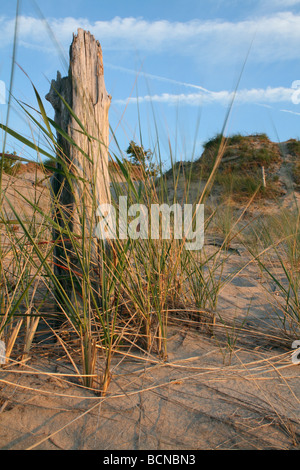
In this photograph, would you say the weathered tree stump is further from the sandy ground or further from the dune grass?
the sandy ground

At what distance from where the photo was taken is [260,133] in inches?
429

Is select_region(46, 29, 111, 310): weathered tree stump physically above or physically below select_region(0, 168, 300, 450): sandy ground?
above

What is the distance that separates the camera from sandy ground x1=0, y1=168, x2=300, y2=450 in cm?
109

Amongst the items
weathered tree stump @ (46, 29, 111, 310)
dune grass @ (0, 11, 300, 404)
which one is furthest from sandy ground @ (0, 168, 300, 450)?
weathered tree stump @ (46, 29, 111, 310)

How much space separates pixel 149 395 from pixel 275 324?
3.04 feet

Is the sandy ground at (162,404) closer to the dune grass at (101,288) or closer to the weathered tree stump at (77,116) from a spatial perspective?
the dune grass at (101,288)

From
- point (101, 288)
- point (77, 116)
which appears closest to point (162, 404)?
point (101, 288)

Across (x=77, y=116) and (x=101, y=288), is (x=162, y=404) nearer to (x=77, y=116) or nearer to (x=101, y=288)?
(x=101, y=288)

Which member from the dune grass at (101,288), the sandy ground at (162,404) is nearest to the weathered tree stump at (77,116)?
the dune grass at (101,288)

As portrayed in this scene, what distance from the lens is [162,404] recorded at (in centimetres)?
125

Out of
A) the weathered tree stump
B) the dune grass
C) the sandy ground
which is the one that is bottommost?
the sandy ground

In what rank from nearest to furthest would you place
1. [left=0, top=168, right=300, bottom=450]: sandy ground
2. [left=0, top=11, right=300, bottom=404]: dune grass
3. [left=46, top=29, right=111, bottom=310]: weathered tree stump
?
[left=0, top=168, right=300, bottom=450]: sandy ground, [left=0, top=11, right=300, bottom=404]: dune grass, [left=46, top=29, right=111, bottom=310]: weathered tree stump

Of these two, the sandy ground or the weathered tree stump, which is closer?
the sandy ground
